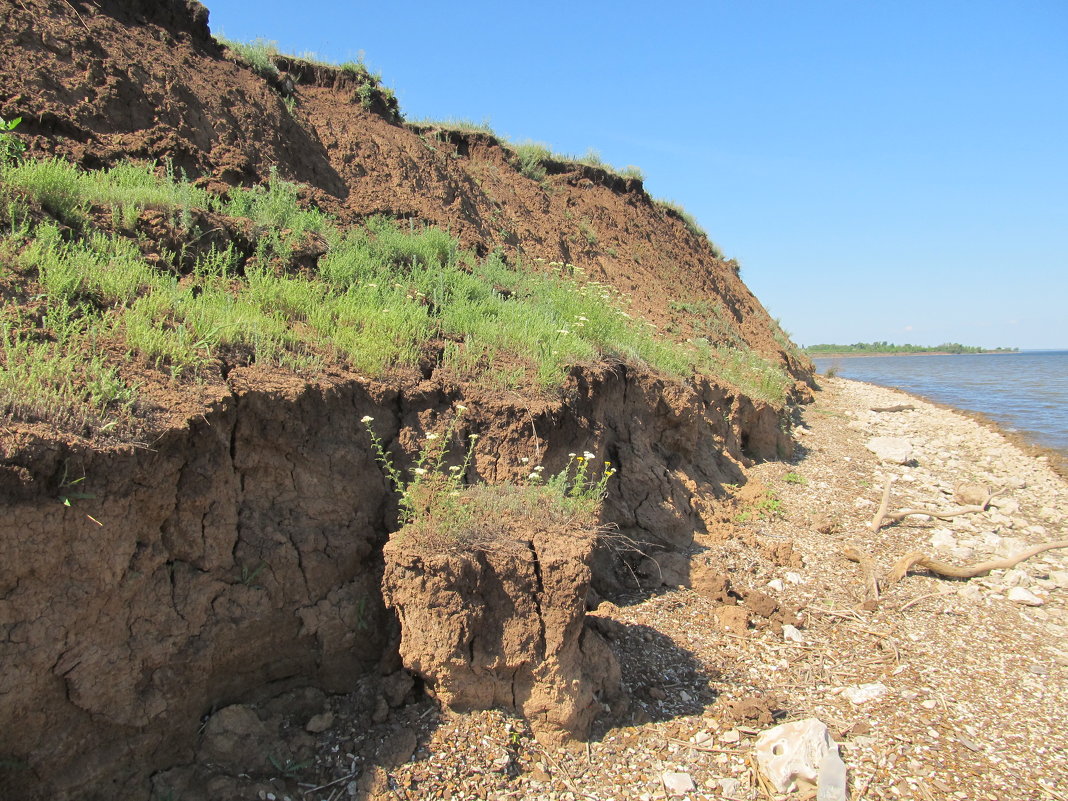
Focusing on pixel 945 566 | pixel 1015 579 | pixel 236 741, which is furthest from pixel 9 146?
pixel 1015 579

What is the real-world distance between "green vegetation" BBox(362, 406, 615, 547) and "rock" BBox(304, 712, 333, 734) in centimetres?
113

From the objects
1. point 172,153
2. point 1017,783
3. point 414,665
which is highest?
point 172,153

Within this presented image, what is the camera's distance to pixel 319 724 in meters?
3.61

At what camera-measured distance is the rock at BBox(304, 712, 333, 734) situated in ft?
11.8

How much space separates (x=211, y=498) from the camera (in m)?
3.60

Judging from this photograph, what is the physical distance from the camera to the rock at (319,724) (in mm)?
3590

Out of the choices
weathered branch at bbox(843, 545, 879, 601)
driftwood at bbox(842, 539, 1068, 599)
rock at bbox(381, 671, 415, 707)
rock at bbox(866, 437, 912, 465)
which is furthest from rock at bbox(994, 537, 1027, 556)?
rock at bbox(381, 671, 415, 707)

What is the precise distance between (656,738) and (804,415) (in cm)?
1282

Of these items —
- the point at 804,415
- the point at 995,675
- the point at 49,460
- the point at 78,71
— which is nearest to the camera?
the point at 49,460

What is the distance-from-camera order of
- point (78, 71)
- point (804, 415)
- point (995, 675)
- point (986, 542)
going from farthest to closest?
point (804, 415) < point (986, 542) < point (78, 71) < point (995, 675)

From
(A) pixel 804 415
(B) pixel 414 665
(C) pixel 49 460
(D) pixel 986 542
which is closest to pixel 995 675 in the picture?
(D) pixel 986 542

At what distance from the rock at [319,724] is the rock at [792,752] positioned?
2461 millimetres

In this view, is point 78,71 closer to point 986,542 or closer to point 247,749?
point 247,749

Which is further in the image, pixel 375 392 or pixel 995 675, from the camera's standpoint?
pixel 995 675
